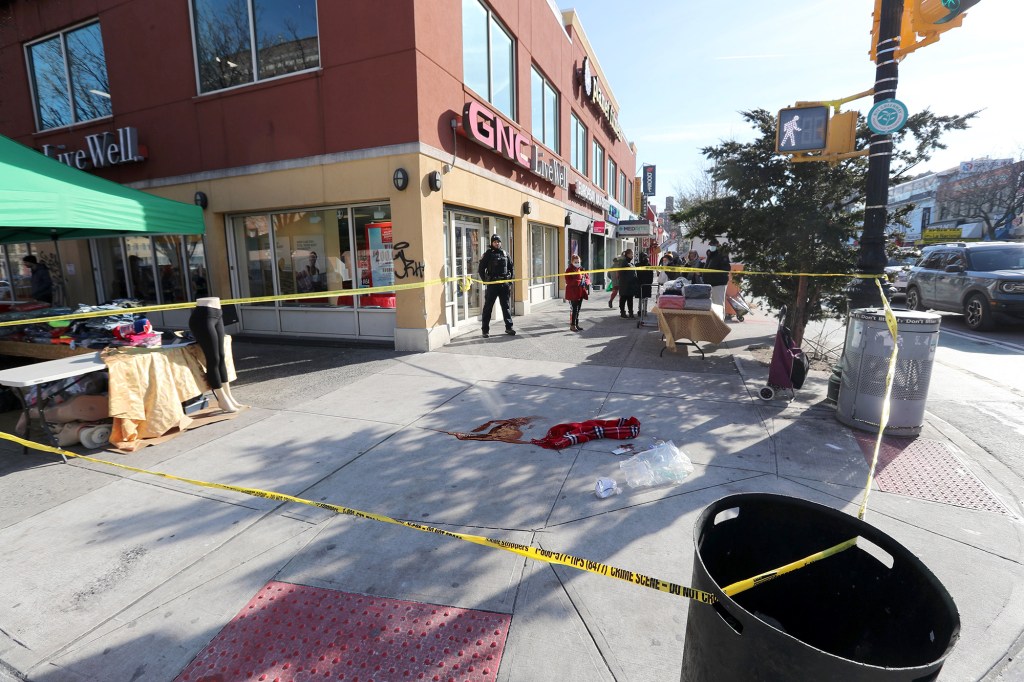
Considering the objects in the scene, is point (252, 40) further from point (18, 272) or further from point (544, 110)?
point (18, 272)

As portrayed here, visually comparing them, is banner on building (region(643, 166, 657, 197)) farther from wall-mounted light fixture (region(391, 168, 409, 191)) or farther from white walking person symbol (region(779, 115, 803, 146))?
white walking person symbol (region(779, 115, 803, 146))

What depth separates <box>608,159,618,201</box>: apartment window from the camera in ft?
87.6

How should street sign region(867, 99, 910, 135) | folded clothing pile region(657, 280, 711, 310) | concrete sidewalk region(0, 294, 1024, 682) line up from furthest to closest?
folded clothing pile region(657, 280, 711, 310)
street sign region(867, 99, 910, 135)
concrete sidewalk region(0, 294, 1024, 682)

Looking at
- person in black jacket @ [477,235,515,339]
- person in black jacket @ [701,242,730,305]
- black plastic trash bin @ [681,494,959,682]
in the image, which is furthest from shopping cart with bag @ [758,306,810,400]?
person in black jacket @ [701,242,730,305]

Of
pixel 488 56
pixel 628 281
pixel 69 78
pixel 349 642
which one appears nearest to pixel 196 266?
pixel 69 78

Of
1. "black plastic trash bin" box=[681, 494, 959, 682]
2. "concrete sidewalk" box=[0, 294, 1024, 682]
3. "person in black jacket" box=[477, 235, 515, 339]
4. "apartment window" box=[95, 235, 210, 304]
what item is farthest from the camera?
"apartment window" box=[95, 235, 210, 304]

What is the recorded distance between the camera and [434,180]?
8680mm

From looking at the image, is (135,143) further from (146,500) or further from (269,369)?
(146,500)

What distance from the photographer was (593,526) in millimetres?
3328

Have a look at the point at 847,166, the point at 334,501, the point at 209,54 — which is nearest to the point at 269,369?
the point at 334,501

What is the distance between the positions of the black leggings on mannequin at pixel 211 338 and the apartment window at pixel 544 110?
10784 millimetres

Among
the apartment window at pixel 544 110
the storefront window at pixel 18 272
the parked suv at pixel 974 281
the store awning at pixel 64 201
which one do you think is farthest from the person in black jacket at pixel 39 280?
the parked suv at pixel 974 281

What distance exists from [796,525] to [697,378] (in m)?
5.35

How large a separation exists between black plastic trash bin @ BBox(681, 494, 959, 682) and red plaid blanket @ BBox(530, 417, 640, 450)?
8.80 ft
